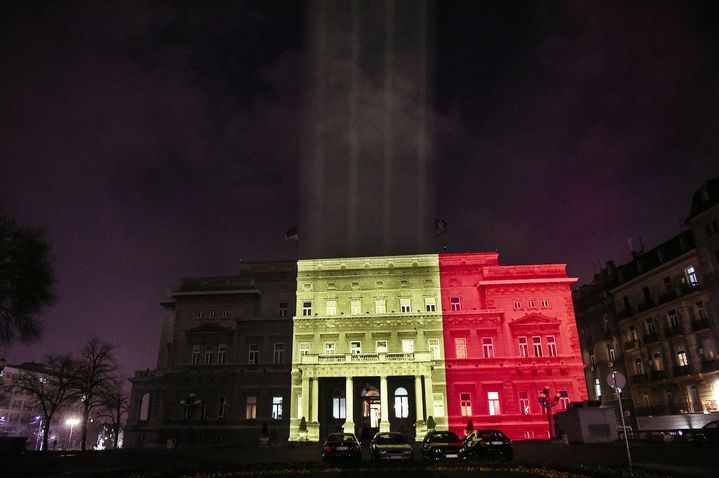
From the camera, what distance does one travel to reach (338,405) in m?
49.6

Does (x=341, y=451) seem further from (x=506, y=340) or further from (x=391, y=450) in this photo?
(x=506, y=340)

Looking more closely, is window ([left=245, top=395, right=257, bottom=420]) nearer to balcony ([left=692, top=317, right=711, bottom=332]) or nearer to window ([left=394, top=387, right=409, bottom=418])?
window ([left=394, top=387, right=409, bottom=418])

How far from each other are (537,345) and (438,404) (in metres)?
12.0

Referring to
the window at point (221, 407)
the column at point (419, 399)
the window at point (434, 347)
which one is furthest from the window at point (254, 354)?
the window at point (434, 347)

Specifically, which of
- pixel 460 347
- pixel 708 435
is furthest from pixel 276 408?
pixel 708 435

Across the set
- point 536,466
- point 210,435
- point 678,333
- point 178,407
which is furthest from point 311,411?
point 678,333

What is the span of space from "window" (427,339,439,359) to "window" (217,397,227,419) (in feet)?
72.2

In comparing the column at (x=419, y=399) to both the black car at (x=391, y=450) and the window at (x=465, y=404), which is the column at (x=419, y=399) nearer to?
the window at (x=465, y=404)

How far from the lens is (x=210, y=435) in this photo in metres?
48.6

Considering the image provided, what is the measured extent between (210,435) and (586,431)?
114ft

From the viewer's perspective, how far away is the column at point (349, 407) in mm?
44875

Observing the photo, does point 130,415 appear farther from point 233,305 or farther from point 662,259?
point 662,259

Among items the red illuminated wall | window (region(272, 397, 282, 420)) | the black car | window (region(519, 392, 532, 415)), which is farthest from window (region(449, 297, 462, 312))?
the black car

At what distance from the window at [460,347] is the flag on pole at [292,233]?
2006 centimetres
